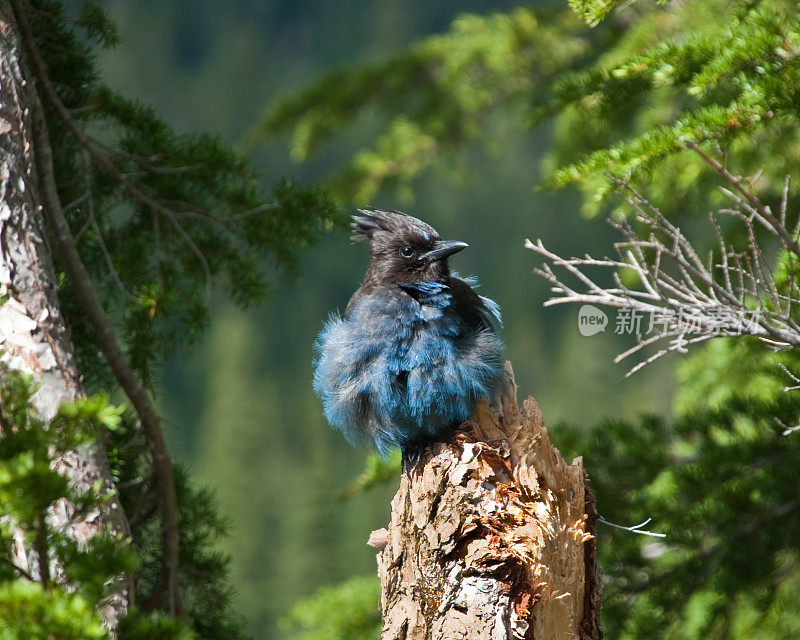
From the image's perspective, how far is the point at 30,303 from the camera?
267cm

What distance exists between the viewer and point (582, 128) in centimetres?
547

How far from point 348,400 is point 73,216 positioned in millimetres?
1383

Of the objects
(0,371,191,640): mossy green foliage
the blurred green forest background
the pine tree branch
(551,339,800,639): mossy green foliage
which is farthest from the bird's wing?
the blurred green forest background

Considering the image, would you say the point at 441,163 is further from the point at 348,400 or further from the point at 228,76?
the point at 228,76

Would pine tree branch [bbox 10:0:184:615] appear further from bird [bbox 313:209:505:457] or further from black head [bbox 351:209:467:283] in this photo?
black head [bbox 351:209:467:283]

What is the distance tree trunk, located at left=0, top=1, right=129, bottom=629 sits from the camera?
8.48ft

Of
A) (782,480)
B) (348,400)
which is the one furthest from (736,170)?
(348,400)

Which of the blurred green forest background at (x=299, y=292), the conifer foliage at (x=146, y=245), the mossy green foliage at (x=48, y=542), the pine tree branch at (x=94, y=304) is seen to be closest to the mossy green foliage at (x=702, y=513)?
the conifer foliage at (x=146, y=245)

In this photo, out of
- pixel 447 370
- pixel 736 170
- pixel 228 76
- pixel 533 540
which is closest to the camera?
pixel 533 540

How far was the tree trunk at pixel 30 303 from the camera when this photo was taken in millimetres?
2586

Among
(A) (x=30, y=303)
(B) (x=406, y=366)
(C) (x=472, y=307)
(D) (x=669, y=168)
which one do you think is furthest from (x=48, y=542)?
(D) (x=669, y=168)

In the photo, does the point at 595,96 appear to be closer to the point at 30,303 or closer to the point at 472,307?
the point at 472,307

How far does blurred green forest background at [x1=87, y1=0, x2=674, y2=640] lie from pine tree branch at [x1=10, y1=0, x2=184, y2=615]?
68.1ft

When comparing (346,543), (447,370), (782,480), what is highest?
(346,543)
